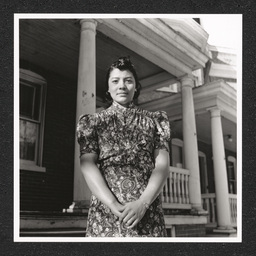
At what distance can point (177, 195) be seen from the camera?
13.9 ft

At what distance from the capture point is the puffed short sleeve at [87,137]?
1.49 m

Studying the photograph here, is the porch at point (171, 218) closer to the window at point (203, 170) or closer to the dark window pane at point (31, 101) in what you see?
the window at point (203, 170)

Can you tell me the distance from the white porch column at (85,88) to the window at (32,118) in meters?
0.96

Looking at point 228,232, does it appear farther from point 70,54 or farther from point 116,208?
point 70,54

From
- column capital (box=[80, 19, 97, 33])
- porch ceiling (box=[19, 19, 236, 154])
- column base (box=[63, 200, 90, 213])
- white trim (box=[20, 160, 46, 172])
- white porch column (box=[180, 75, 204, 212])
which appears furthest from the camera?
white porch column (box=[180, 75, 204, 212])

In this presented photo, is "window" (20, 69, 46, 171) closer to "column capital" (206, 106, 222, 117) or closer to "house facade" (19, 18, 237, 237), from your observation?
"house facade" (19, 18, 237, 237)

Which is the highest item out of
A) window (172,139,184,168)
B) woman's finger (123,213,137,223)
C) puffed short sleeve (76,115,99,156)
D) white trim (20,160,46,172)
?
window (172,139,184,168)

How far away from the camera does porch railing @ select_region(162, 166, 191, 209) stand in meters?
4.12

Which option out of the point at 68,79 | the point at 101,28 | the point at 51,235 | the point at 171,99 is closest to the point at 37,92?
the point at 68,79

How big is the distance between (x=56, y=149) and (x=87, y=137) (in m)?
2.57

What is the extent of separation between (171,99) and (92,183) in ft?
11.2

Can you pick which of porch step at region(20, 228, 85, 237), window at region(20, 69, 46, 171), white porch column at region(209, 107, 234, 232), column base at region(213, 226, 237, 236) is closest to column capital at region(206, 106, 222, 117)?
white porch column at region(209, 107, 234, 232)
